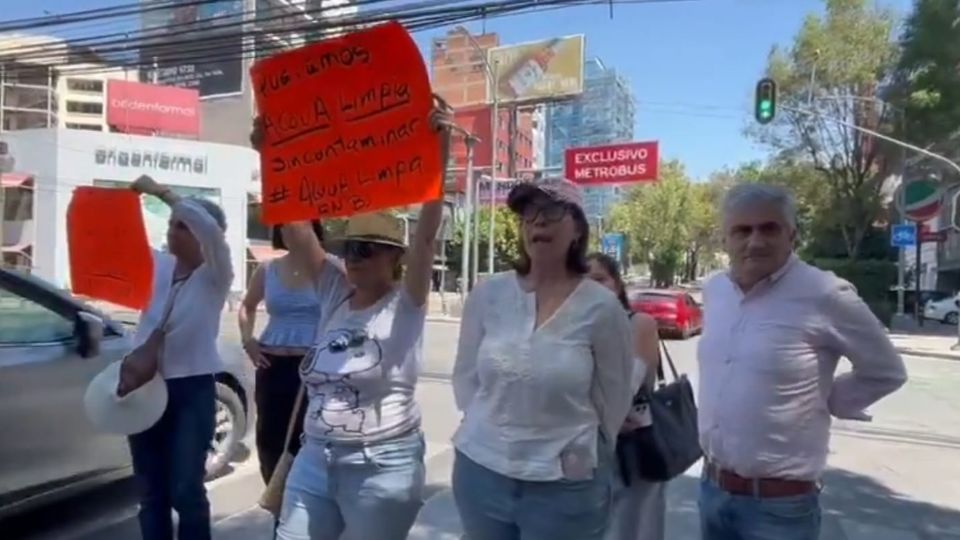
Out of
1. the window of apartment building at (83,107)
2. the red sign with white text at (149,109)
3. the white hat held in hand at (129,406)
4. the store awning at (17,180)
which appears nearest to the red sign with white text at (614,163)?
the red sign with white text at (149,109)

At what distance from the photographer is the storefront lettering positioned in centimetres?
3369

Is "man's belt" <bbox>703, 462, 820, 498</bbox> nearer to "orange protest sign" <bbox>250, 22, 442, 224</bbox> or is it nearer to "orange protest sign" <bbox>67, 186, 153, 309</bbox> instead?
"orange protest sign" <bbox>250, 22, 442, 224</bbox>

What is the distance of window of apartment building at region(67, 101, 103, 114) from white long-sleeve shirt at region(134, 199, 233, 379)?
8864cm

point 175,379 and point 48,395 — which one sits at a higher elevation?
point 175,379

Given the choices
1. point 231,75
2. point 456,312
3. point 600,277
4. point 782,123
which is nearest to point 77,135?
point 456,312

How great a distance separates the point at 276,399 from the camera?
13.3 ft

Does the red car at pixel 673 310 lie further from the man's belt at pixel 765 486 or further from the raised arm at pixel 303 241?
the man's belt at pixel 765 486

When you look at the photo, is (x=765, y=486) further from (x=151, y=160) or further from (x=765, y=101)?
(x=151, y=160)

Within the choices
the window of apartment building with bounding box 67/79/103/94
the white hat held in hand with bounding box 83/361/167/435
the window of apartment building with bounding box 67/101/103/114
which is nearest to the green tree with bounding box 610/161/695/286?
the window of apartment building with bounding box 67/79/103/94

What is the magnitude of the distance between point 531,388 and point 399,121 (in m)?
0.98

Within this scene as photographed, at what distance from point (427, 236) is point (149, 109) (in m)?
39.4

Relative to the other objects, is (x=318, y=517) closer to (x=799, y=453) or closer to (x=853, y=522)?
(x=799, y=453)

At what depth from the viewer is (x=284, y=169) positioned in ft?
9.88

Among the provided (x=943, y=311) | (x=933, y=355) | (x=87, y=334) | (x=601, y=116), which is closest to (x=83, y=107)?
(x=601, y=116)
